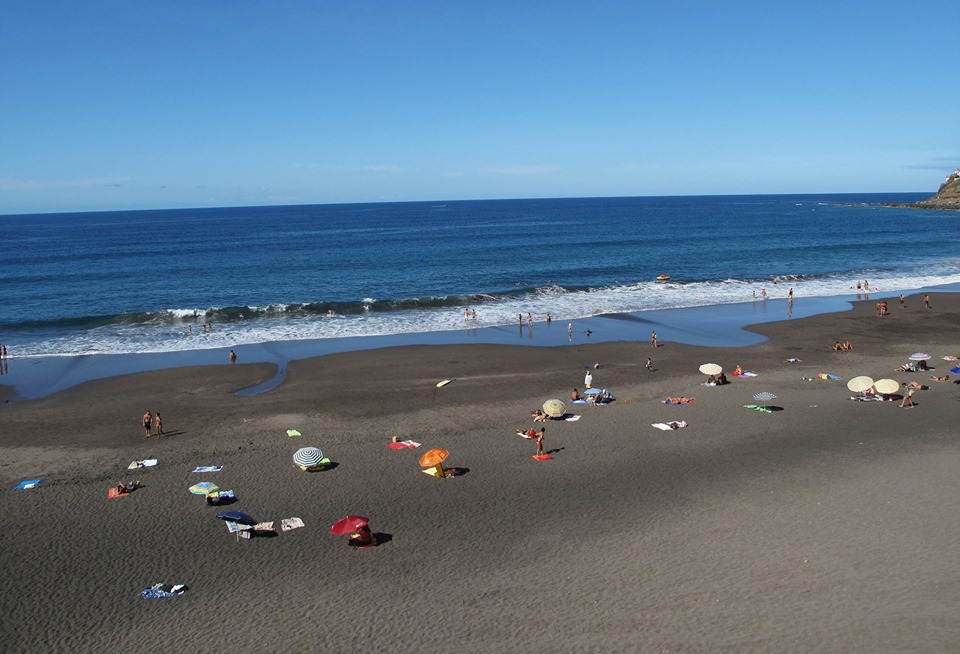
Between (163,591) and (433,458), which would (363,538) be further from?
(163,591)

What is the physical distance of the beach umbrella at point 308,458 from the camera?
66.9 feet

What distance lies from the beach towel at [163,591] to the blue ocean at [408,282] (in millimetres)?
24222

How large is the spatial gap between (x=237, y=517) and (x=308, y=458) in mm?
3563

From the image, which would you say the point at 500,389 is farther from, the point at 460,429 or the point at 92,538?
the point at 92,538

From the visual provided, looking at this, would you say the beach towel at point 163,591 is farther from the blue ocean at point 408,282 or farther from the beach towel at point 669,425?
the blue ocean at point 408,282

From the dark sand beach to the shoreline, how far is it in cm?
385

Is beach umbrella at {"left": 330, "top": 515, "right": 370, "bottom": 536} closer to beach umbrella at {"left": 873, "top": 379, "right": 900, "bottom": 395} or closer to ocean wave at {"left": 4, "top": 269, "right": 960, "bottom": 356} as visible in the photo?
beach umbrella at {"left": 873, "top": 379, "right": 900, "bottom": 395}

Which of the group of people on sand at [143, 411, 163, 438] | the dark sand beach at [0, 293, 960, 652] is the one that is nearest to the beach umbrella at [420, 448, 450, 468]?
the dark sand beach at [0, 293, 960, 652]

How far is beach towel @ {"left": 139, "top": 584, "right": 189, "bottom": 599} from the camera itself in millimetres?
14328

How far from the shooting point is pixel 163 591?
47.4ft

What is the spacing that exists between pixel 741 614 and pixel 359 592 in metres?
7.98

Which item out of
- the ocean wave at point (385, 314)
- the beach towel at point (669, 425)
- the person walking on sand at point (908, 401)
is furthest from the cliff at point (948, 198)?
the beach towel at point (669, 425)

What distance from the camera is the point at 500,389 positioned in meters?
29.5

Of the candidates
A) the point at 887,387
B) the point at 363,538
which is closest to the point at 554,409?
the point at 363,538
